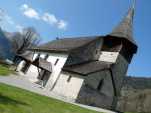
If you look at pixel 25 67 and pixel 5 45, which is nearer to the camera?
pixel 25 67

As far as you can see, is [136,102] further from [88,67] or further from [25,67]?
[88,67]

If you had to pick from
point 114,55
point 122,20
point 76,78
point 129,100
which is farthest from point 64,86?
point 129,100

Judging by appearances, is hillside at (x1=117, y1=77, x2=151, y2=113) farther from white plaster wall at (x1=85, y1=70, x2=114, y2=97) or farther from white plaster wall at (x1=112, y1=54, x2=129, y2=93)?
white plaster wall at (x1=85, y1=70, x2=114, y2=97)

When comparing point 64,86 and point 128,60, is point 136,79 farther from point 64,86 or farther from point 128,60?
A: point 64,86

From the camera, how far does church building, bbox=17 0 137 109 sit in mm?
33031

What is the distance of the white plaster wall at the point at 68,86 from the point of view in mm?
32281

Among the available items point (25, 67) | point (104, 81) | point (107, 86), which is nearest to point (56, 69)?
point (104, 81)

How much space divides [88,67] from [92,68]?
922 millimetres

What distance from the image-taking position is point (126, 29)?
4047 cm

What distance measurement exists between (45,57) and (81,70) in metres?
11.4

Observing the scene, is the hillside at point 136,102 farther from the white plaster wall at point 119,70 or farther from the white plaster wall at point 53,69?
the white plaster wall at point 53,69

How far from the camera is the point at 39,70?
40.4 metres

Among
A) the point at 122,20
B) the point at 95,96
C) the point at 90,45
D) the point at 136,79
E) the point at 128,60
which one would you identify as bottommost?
the point at 136,79

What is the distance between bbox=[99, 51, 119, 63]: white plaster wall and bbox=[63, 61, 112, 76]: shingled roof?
0.80 m
